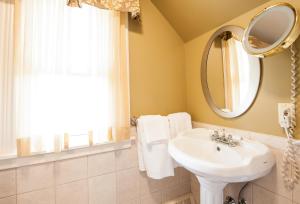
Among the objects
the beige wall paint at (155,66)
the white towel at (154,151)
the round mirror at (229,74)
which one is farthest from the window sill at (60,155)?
the round mirror at (229,74)

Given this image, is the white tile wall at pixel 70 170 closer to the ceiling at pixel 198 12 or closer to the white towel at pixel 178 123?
the white towel at pixel 178 123

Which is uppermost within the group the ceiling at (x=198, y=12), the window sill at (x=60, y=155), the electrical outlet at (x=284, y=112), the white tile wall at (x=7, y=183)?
the ceiling at (x=198, y=12)

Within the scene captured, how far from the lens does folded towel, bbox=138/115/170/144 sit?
1321mm

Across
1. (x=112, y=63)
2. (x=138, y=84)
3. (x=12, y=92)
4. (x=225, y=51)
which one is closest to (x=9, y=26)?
(x=12, y=92)

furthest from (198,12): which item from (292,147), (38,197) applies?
(38,197)

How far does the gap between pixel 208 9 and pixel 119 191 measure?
5.43 feet

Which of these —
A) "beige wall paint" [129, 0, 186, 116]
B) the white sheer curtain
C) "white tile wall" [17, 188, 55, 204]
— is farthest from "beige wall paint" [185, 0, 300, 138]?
the white sheer curtain

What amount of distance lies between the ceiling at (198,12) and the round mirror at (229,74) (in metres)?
0.10

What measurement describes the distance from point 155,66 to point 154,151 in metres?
0.78

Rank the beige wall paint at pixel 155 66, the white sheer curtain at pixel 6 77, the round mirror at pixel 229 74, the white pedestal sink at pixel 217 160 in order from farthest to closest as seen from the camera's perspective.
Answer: the beige wall paint at pixel 155 66, the round mirror at pixel 229 74, the white sheer curtain at pixel 6 77, the white pedestal sink at pixel 217 160

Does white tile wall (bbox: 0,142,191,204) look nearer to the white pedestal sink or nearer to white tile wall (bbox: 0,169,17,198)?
white tile wall (bbox: 0,169,17,198)

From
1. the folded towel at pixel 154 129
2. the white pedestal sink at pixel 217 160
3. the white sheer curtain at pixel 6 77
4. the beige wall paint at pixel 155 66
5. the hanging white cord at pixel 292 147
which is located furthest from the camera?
the beige wall paint at pixel 155 66

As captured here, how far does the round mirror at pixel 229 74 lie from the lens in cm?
113

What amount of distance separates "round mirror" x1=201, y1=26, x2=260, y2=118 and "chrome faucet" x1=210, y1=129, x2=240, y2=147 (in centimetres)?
18
